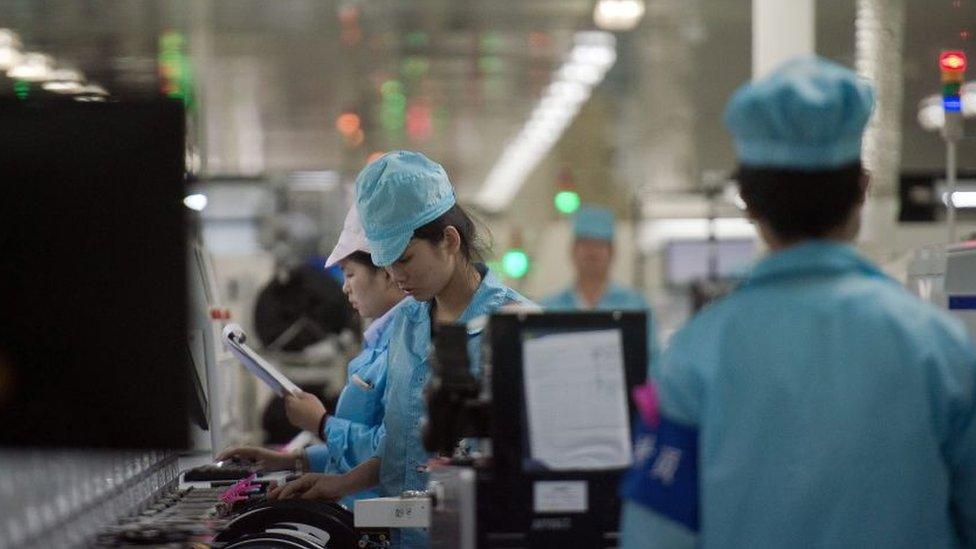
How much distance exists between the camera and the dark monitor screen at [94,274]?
185cm

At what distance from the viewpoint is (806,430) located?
1929 millimetres

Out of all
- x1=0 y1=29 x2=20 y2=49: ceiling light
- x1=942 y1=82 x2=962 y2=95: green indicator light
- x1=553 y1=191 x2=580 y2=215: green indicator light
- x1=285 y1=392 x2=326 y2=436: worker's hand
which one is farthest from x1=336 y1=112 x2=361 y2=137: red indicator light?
x1=285 y1=392 x2=326 y2=436: worker's hand

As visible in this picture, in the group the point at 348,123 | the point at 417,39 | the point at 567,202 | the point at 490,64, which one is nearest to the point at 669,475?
the point at 567,202

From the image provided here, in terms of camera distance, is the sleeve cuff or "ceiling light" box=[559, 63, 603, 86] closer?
the sleeve cuff

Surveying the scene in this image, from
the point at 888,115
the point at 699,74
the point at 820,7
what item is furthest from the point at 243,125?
the point at 888,115

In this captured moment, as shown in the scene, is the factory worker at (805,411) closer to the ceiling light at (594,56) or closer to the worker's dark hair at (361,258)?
the worker's dark hair at (361,258)

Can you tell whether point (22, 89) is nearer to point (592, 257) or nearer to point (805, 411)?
point (805, 411)

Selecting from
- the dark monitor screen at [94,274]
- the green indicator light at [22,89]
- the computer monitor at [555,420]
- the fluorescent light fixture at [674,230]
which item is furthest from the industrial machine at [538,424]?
the fluorescent light fixture at [674,230]

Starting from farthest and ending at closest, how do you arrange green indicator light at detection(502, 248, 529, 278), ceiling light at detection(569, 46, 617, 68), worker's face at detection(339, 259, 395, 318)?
1. ceiling light at detection(569, 46, 617, 68)
2. green indicator light at detection(502, 248, 529, 278)
3. worker's face at detection(339, 259, 395, 318)

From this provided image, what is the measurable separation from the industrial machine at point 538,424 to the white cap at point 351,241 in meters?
1.40

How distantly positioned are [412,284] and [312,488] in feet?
1.77

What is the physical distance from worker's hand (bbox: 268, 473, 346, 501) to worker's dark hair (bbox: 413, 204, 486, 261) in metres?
0.61

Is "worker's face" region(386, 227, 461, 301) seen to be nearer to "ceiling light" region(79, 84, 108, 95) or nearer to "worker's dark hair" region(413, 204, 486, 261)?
"worker's dark hair" region(413, 204, 486, 261)

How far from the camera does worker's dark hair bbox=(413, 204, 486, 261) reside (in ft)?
11.1
